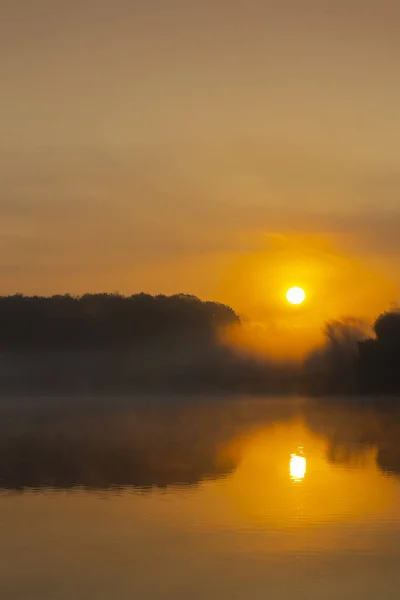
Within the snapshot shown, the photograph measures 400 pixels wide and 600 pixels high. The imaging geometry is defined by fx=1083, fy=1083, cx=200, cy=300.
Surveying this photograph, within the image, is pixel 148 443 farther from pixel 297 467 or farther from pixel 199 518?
pixel 199 518

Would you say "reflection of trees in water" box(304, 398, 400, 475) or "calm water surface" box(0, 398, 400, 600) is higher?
"reflection of trees in water" box(304, 398, 400, 475)

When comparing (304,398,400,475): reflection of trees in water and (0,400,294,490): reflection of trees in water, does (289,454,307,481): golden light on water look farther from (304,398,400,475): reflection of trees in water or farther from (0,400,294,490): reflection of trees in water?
(0,400,294,490): reflection of trees in water

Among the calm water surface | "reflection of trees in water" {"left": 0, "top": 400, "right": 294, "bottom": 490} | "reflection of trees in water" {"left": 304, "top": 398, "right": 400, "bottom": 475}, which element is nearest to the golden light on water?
the calm water surface

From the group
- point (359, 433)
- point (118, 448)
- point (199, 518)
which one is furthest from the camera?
point (359, 433)

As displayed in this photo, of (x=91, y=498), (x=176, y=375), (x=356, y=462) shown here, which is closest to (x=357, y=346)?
(x=176, y=375)

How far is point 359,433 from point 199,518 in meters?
24.3

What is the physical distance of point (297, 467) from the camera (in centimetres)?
3020

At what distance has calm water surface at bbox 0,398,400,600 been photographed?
15164 millimetres

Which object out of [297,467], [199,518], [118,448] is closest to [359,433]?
[118,448]

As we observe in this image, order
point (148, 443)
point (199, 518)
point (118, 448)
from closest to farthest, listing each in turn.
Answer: point (199, 518), point (118, 448), point (148, 443)

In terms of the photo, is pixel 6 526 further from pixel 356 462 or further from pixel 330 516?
pixel 356 462

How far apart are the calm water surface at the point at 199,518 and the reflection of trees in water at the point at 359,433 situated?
13 cm

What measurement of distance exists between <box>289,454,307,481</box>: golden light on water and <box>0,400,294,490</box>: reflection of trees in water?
1.70 meters

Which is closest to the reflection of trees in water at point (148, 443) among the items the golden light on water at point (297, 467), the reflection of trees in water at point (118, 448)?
the reflection of trees in water at point (118, 448)
